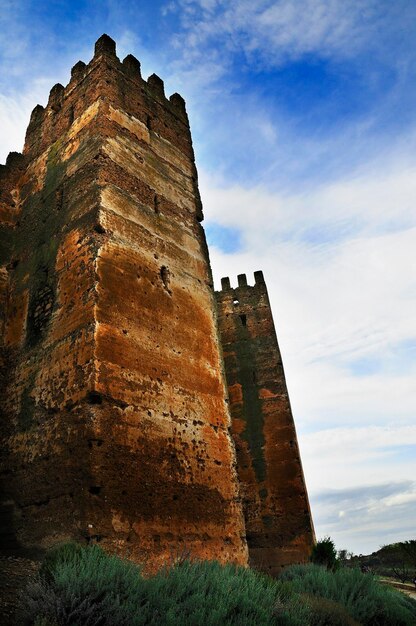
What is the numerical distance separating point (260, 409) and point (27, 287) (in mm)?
9618

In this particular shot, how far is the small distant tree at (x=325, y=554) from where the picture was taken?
36.1 ft

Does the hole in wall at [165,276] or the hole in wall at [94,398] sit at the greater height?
the hole in wall at [165,276]

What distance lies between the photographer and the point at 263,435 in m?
15.6

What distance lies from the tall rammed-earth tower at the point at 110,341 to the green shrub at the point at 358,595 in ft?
4.75

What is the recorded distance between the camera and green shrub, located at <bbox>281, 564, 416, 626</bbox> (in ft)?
23.3

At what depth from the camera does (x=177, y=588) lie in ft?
15.9

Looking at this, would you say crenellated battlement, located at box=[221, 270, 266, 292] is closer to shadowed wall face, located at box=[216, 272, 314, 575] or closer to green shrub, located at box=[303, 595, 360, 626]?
shadowed wall face, located at box=[216, 272, 314, 575]

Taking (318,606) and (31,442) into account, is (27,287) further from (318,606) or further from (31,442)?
(318,606)

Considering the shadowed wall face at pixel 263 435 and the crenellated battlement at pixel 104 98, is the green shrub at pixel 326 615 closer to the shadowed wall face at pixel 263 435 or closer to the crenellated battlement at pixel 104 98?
the shadowed wall face at pixel 263 435

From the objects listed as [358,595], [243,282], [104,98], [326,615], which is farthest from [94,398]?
[243,282]

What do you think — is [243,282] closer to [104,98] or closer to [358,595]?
[104,98]

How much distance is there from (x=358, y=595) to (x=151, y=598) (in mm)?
4792

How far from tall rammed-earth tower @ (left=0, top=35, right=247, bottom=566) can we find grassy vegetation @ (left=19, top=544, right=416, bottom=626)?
128cm

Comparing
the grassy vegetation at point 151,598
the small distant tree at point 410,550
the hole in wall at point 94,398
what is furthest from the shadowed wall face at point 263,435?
the small distant tree at point 410,550
